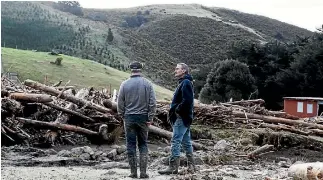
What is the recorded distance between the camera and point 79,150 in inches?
463

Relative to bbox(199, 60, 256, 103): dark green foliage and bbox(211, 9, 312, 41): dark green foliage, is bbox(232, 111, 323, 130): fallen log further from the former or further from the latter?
bbox(211, 9, 312, 41): dark green foliage

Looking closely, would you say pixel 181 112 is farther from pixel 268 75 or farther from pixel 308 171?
pixel 268 75

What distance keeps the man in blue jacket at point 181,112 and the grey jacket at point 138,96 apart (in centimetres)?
44

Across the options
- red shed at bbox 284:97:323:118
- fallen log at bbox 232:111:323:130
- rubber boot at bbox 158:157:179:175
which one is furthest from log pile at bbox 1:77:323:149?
red shed at bbox 284:97:323:118

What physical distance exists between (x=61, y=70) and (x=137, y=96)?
130 feet

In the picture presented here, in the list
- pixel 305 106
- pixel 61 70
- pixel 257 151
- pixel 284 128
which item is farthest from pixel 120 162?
pixel 61 70

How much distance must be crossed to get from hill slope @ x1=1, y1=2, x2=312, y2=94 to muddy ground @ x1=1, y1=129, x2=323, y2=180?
111ft

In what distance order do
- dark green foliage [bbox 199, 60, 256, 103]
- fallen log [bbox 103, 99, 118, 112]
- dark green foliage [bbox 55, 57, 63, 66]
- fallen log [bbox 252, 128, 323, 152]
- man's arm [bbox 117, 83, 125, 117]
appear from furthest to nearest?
1. dark green foliage [bbox 55, 57, 63, 66]
2. dark green foliage [bbox 199, 60, 256, 103]
3. fallen log [bbox 252, 128, 323, 152]
4. fallen log [bbox 103, 99, 118, 112]
5. man's arm [bbox 117, 83, 125, 117]

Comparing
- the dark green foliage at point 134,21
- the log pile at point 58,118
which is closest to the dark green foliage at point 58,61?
the log pile at point 58,118

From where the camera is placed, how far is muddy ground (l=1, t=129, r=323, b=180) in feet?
30.8

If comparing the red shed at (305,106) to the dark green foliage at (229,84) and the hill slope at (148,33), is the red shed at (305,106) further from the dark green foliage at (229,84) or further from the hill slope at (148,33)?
the hill slope at (148,33)

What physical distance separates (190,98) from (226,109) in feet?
28.9

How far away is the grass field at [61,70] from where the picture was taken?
4406 cm

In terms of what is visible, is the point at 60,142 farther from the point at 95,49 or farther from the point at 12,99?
the point at 95,49
